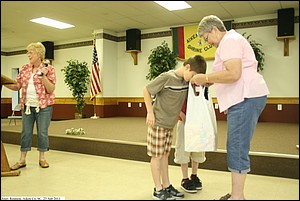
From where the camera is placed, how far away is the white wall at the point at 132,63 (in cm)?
533

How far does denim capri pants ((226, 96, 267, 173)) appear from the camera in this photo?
4.87 ft

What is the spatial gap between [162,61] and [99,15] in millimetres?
4468

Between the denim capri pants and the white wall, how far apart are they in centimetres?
422

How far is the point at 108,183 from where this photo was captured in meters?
2.17

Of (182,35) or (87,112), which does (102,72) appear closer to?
(87,112)

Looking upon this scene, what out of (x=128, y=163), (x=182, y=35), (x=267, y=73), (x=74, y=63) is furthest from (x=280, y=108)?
(x=74, y=63)

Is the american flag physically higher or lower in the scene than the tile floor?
higher

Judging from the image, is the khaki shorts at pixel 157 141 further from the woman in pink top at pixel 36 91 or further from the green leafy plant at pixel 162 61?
the green leafy plant at pixel 162 61

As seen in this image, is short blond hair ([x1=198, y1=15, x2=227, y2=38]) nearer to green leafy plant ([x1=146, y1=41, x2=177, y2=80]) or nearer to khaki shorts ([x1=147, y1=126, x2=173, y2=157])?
khaki shorts ([x1=147, y1=126, x2=173, y2=157])

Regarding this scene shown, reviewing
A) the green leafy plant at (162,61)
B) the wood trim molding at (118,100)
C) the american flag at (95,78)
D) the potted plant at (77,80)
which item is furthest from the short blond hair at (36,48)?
the potted plant at (77,80)

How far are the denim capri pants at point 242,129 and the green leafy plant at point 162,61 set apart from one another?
451 cm

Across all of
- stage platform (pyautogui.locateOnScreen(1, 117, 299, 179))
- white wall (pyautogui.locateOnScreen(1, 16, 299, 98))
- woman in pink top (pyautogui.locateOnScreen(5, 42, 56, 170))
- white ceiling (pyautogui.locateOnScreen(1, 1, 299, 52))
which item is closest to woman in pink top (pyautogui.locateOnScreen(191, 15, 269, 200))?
white ceiling (pyautogui.locateOnScreen(1, 1, 299, 52))

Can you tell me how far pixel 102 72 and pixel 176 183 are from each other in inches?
199

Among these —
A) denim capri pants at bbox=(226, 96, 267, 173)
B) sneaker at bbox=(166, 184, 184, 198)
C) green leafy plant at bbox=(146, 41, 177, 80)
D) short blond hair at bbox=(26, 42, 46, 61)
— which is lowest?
sneaker at bbox=(166, 184, 184, 198)
